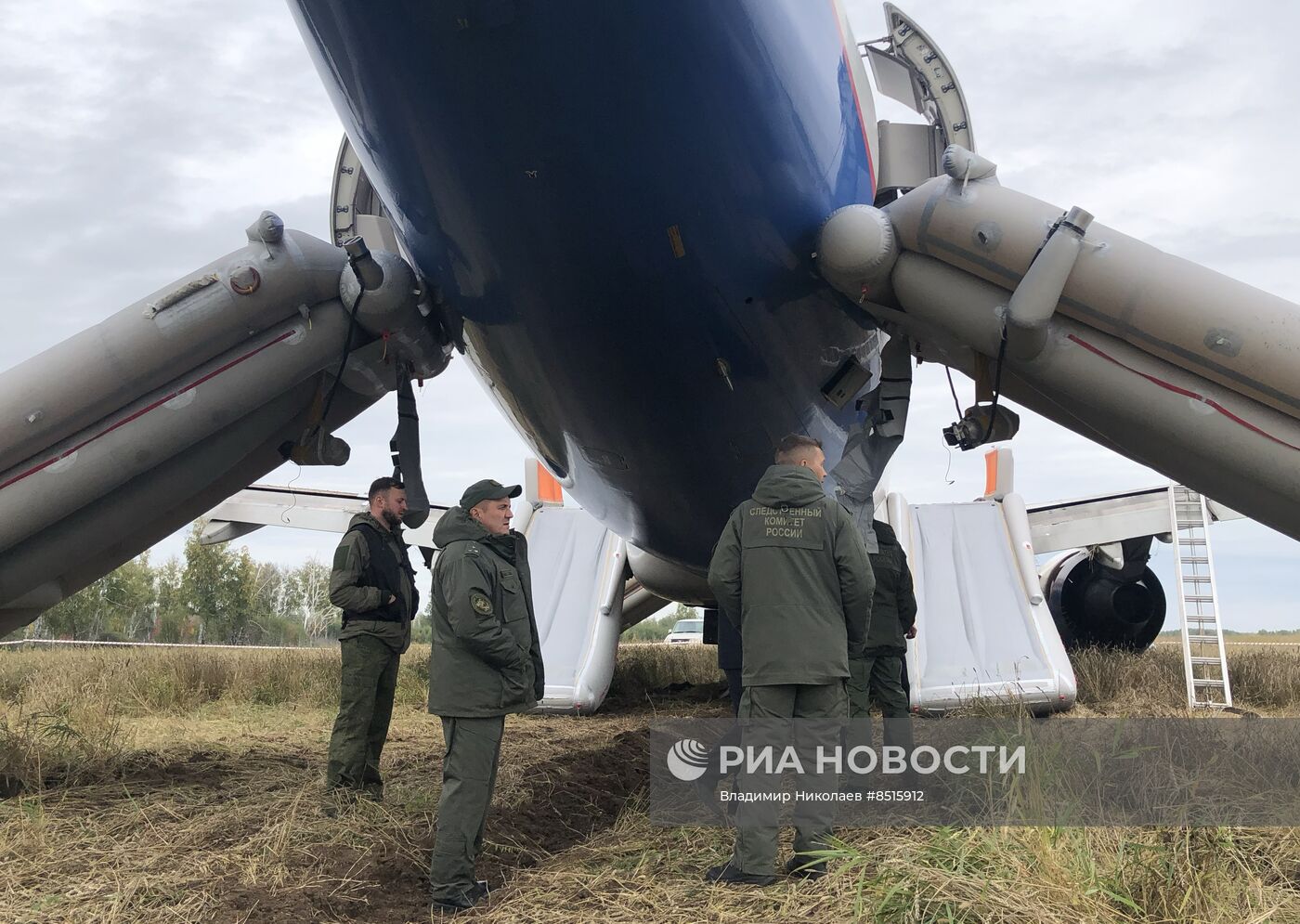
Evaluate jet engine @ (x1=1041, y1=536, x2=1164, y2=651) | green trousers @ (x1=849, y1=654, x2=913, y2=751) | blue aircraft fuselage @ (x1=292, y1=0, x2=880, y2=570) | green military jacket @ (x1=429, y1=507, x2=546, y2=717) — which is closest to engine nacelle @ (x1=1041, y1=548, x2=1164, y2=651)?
jet engine @ (x1=1041, y1=536, x2=1164, y2=651)

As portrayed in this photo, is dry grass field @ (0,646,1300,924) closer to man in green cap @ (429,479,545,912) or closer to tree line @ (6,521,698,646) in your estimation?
man in green cap @ (429,479,545,912)

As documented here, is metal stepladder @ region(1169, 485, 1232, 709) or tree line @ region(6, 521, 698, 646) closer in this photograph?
metal stepladder @ region(1169, 485, 1232, 709)

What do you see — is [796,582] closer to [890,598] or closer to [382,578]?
[890,598]

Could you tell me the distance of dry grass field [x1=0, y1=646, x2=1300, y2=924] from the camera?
3.03 m

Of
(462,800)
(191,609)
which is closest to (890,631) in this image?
(462,800)

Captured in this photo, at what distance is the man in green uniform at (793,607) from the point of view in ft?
11.9

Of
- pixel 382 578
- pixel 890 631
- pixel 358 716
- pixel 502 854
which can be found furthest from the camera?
pixel 890 631

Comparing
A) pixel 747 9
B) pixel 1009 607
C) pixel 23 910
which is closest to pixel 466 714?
pixel 23 910

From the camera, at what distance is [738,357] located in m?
4.43

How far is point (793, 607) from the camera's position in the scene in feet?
12.1

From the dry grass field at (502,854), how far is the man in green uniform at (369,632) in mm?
221

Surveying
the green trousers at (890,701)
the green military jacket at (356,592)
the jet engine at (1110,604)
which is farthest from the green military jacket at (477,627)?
the jet engine at (1110,604)

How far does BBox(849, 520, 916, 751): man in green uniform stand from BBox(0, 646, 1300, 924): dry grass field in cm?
143

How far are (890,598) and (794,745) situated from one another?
2270mm
